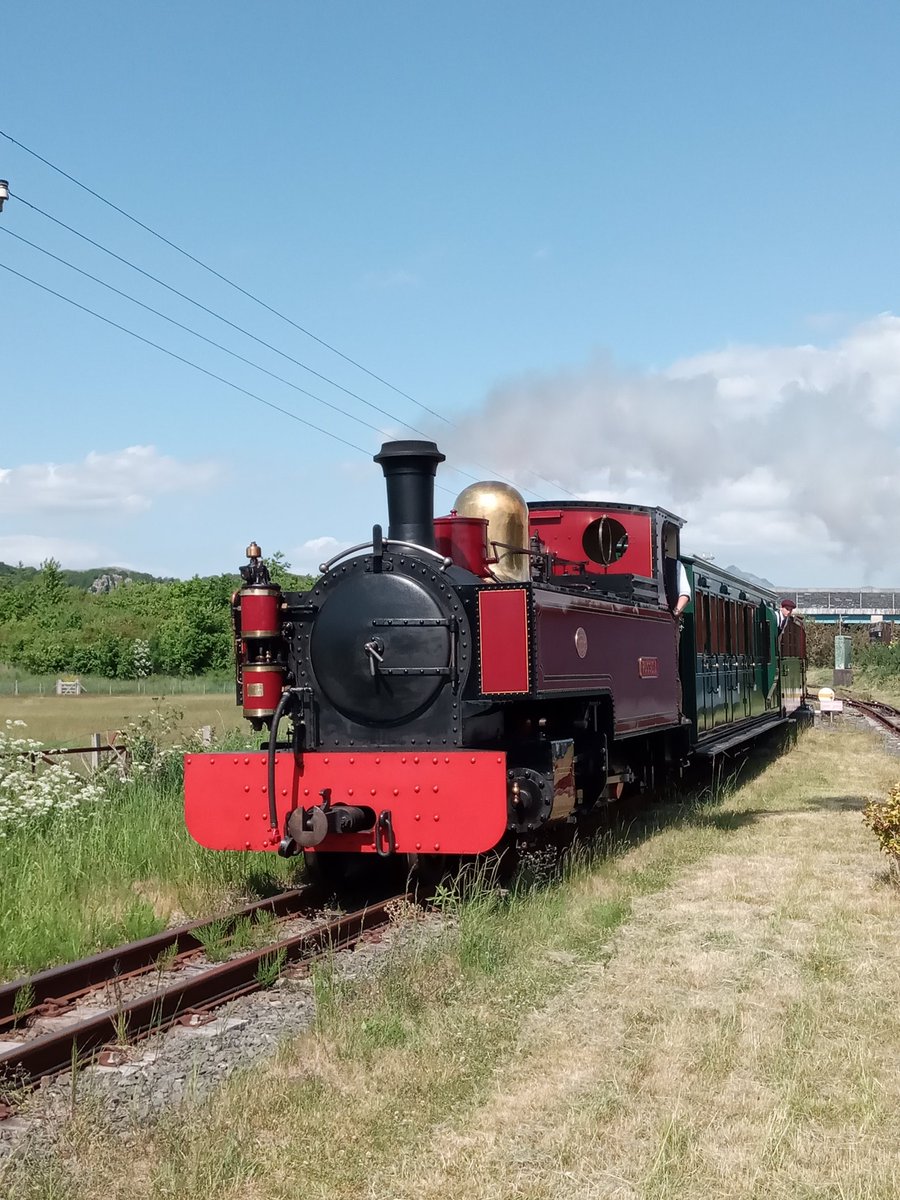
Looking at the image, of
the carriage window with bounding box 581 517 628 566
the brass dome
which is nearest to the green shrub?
the brass dome

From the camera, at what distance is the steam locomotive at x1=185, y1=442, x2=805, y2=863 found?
711cm

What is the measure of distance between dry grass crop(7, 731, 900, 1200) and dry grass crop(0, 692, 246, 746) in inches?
572

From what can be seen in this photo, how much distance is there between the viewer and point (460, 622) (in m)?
7.32

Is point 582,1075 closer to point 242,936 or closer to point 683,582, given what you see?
point 242,936

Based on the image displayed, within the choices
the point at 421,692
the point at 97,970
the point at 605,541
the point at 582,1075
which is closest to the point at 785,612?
the point at 605,541

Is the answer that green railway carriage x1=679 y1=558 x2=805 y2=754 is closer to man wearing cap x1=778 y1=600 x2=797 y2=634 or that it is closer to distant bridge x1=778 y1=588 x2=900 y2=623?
man wearing cap x1=778 y1=600 x2=797 y2=634

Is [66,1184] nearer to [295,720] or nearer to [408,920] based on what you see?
[408,920]

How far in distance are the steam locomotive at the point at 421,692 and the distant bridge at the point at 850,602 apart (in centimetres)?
10277

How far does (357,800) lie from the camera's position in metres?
7.23

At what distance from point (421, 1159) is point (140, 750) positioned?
29.5ft

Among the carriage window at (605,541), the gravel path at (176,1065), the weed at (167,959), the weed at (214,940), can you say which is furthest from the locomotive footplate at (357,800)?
the carriage window at (605,541)

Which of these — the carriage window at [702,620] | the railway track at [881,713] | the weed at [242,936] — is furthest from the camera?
the railway track at [881,713]

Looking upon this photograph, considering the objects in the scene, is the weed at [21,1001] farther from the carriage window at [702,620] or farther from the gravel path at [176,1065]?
the carriage window at [702,620]

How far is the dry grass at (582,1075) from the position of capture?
11.5 ft
